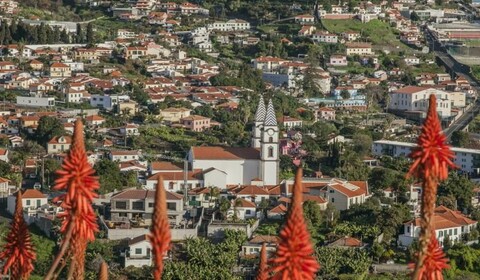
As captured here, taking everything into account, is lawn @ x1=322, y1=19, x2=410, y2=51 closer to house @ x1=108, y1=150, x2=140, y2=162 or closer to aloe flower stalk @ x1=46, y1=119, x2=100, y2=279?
house @ x1=108, y1=150, x2=140, y2=162

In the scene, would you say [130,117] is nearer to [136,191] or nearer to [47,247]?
[136,191]

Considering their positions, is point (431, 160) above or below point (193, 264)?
above

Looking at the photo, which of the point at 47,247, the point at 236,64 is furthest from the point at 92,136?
the point at 236,64

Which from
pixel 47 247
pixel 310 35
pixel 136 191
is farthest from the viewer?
pixel 310 35

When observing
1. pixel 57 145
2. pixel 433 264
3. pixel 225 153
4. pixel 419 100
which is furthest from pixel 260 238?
pixel 419 100

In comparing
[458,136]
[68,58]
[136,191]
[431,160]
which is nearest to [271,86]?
[68,58]

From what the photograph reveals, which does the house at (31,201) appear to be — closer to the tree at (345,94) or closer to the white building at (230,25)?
the tree at (345,94)

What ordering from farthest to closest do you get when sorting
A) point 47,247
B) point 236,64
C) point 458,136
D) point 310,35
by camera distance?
point 310,35 < point 236,64 < point 458,136 < point 47,247

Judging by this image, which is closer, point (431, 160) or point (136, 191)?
point (431, 160)
